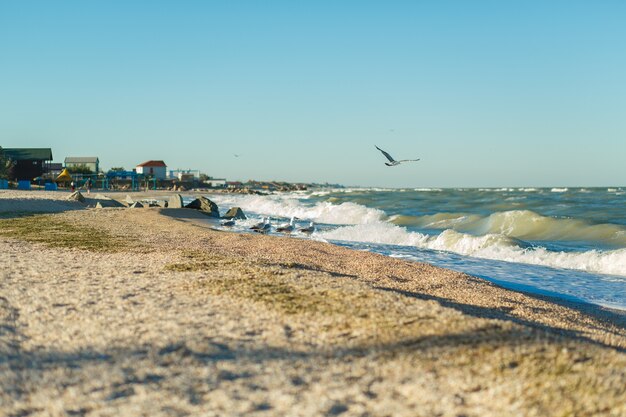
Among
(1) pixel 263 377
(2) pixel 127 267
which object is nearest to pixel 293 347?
(1) pixel 263 377

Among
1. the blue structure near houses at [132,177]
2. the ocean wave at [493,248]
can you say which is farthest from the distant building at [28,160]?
the ocean wave at [493,248]

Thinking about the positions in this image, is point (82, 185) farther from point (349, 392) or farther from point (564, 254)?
point (349, 392)

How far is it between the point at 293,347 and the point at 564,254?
15020 mm

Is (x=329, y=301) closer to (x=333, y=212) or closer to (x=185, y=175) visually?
(x=333, y=212)

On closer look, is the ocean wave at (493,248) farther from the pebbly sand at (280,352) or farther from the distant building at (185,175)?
the distant building at (185,175)

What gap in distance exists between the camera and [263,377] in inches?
167

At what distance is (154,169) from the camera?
11094cm

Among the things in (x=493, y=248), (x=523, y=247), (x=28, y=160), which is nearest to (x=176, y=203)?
(x=493, y=248)

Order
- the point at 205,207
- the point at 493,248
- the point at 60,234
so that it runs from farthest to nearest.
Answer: the point at 205,207 < the point at 493,248 < the point at 60,234

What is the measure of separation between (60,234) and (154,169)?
97705 mm

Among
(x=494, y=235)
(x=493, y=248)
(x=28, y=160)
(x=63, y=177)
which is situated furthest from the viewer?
(x=28, y=160)

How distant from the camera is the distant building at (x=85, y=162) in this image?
99.8m

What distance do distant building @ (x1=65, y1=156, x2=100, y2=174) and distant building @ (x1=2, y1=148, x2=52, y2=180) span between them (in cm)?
1855

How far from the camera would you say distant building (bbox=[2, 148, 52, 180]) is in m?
78.1
